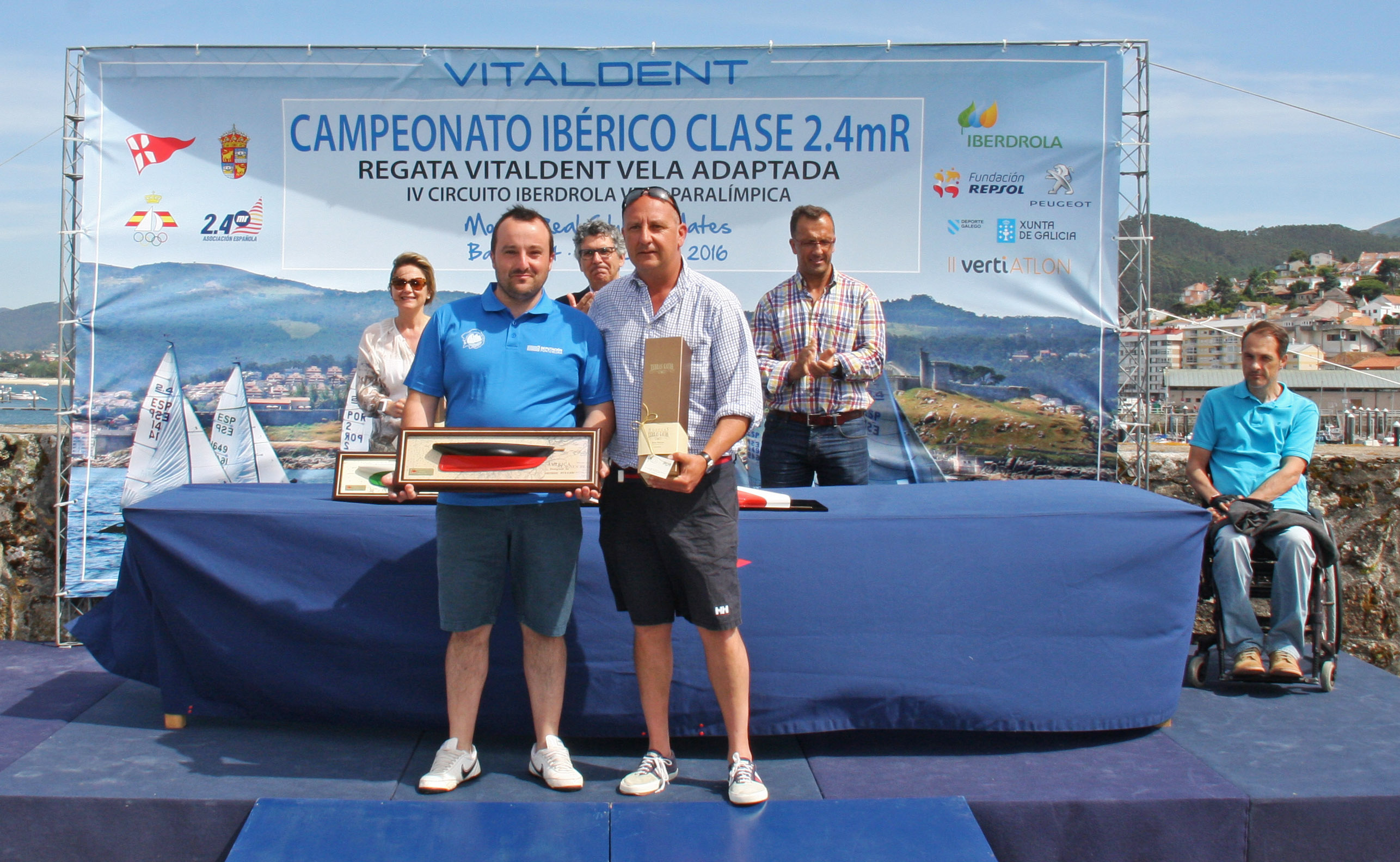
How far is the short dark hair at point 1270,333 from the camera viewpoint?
342 cm

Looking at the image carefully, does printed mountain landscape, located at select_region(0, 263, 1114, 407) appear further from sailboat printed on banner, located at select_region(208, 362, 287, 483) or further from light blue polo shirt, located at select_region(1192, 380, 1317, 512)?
light blue polo shirt, located at select_region(1192, 380, 1317, 512)

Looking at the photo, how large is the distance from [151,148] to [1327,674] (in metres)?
4.82

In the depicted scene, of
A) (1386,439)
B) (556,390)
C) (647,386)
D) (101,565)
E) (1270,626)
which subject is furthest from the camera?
(1386,439)

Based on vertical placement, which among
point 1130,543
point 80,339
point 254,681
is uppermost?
point 80,339

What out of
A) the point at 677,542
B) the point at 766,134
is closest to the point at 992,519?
the point at 677,542

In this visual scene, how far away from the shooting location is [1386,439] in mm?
4629

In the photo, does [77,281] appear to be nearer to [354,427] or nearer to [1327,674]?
[354,427]

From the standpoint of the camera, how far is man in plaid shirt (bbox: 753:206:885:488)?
326 cm

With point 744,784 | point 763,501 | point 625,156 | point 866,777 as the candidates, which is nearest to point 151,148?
point 625,156

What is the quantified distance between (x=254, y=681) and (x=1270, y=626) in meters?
3.19

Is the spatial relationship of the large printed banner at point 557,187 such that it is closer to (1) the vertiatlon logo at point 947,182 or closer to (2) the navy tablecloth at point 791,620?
(1) the vertiatlon logo at point 947,182

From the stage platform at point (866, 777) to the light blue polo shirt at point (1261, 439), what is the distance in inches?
32.2

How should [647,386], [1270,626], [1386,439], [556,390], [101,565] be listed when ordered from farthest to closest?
[1386,439]
[101,565]
[1270,626]
[556,390]
[647,386]

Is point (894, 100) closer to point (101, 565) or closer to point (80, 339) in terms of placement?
point (80, 339)
